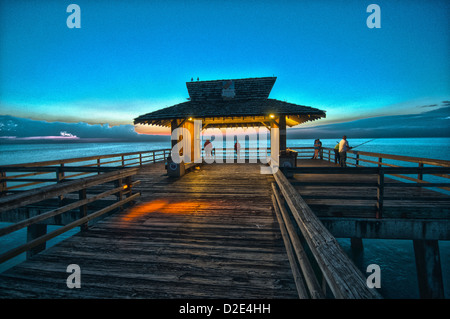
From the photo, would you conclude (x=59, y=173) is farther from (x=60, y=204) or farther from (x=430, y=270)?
(x=430, y=270)

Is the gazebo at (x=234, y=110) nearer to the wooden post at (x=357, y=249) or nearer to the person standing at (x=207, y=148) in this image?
the person standing at (x=207, y=148)

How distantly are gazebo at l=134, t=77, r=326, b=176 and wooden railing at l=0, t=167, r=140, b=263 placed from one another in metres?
5.13

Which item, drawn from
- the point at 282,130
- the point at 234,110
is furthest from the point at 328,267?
the point at 234,110

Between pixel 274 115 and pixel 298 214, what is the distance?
9266 mm

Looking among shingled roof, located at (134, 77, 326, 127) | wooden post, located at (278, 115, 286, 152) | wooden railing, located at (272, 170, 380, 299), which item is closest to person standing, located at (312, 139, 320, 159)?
shingled roof, located at (134, 77, 326, 127)

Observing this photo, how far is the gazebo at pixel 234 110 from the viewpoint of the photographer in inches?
421

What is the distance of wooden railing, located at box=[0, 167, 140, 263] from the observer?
8.89 feet

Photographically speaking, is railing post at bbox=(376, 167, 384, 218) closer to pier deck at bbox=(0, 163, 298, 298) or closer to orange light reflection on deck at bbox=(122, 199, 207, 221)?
pier deck at bbox=(0, 163, 298, 298)

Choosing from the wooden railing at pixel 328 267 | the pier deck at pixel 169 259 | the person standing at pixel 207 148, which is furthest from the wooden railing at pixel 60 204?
the person standing at pixel 207 148

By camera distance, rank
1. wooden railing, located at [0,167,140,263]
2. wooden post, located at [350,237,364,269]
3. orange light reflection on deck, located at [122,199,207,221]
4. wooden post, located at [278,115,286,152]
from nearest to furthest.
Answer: wooden railing, located at [0,167,140,263] → orange light reflection on deck, located at [122,199,207,221] → wooden post, located at [350,237,364,269] → wooden post, located at [278,115,286,152]

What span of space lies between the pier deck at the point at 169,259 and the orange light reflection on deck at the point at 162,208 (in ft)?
0.10

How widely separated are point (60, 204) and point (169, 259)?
4.18 metres
